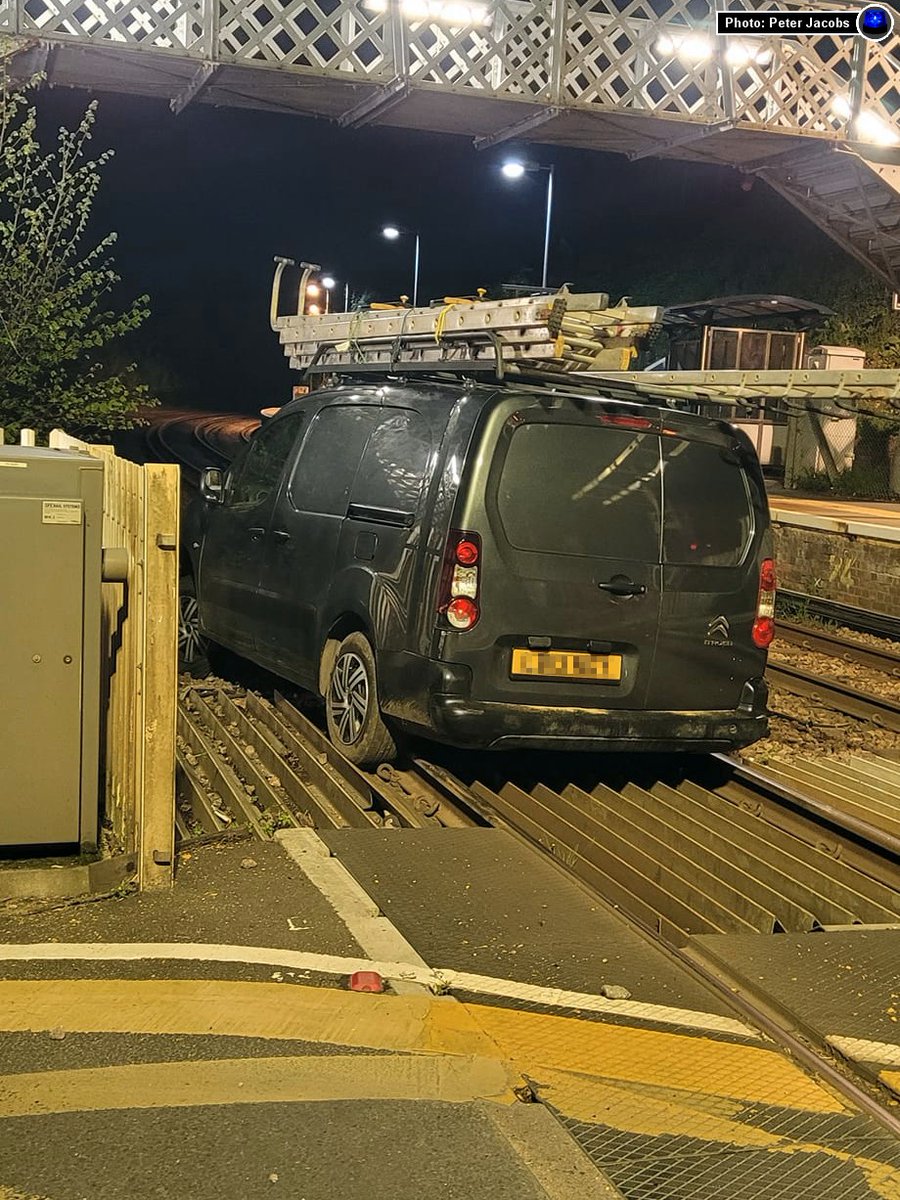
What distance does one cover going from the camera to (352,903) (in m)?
4.27

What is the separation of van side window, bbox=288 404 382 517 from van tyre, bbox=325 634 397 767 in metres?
0.79

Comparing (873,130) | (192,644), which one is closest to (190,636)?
(192,644)

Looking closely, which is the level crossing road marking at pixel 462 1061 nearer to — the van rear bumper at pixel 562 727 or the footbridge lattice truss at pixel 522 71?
the van rear bumper at pixel 562 727

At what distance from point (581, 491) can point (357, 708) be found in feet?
5.19

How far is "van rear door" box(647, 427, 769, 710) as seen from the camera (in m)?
5.94

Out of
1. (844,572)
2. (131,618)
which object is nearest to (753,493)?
(131,618)

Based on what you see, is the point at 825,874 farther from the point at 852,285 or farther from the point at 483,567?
the point at 852,285

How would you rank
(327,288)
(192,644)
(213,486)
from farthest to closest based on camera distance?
1. (327,288)
2. (192,644)
3. (213,486)

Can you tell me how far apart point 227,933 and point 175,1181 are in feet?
4.40

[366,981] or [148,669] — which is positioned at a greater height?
[148,669]

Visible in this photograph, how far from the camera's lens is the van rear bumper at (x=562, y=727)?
18.4ft

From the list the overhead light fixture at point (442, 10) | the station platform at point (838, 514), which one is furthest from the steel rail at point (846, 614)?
the overhead light fixture at point (442, 10)

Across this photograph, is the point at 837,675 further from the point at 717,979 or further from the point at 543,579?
the point at 717,979

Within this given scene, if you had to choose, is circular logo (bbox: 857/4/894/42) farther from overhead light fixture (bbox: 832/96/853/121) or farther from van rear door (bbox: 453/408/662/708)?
van rear door (bbox: 453/408/662/708)
